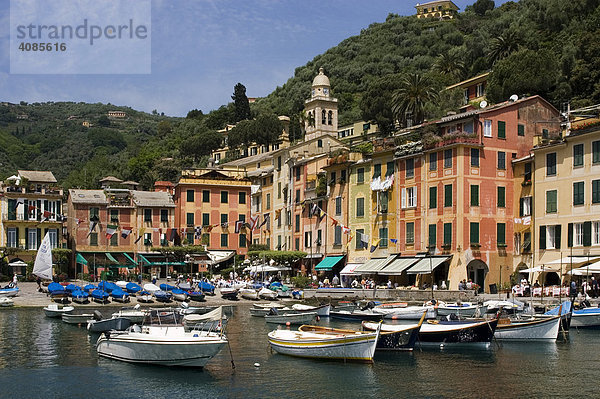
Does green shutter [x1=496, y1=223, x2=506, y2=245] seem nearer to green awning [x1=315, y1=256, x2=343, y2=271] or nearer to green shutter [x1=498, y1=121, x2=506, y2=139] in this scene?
green shutter [x1=498, y1=121, x2=506, y2=139]

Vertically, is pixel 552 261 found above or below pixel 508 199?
below

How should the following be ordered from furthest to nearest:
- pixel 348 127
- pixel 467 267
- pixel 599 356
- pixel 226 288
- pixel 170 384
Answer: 1. pixel 348 127
2. pixel 226 288
3. pixel 467 267
4. pixel 599 356
5. pixel 170 384

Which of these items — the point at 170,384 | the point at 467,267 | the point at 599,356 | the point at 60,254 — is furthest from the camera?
the point at 60,254

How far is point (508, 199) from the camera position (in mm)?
70375

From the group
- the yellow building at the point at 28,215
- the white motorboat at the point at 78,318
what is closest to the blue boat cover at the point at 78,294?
the white motorboat at the point at 78,318

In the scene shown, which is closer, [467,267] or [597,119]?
[597,119]

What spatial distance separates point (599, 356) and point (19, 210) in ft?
238

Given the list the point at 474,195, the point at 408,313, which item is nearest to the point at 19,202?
the point at 474,195

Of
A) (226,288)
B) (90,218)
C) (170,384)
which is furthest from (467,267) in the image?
(90,218)

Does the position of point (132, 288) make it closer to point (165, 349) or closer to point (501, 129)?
point (501, 129)

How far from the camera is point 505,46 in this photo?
106250 mm

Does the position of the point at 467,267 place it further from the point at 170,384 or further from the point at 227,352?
the point at 170,384

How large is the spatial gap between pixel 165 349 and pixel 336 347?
8163 mm

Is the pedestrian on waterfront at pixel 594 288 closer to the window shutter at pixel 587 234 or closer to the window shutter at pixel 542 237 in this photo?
the window shutter at pixel 587 234
